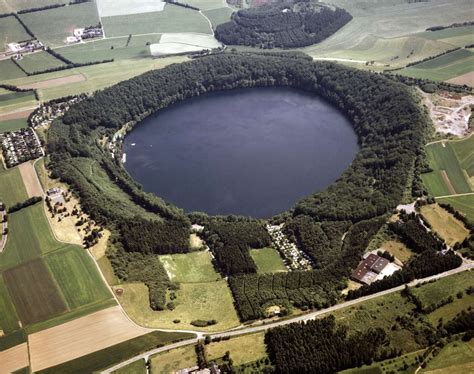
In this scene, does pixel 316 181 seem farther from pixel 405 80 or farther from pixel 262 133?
pixel 405 80

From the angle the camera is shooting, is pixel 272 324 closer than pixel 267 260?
Yes

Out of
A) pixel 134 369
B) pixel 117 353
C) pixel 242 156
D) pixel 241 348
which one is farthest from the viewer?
pixel 242 156

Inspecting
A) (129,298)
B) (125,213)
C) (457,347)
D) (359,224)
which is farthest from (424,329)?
(125,213)

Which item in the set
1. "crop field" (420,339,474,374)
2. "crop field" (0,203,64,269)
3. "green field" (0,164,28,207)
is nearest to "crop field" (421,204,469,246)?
"crop field" (420,339,474,374)

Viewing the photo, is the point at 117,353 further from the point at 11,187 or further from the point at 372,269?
the point at 11,187

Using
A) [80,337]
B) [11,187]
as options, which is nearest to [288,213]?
[80,337]

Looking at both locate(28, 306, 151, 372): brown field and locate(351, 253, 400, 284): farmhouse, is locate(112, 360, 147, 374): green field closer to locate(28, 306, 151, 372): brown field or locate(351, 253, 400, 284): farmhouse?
locate(28, 306, 151, 372): brown field

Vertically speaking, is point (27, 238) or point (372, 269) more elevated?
point (27, 238)
